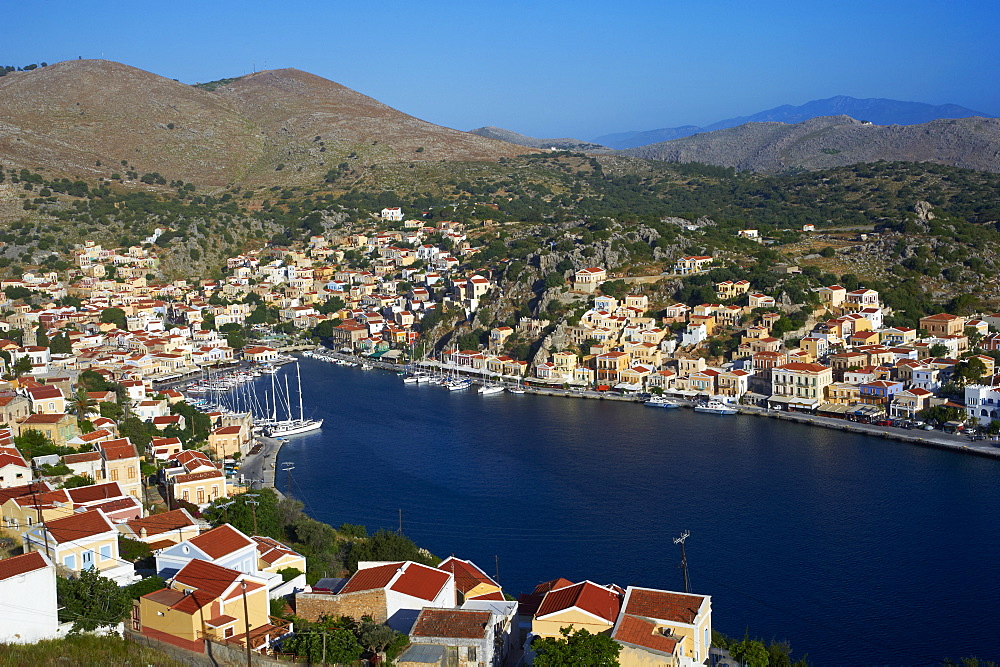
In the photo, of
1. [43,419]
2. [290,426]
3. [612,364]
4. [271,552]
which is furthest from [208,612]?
[612,364]

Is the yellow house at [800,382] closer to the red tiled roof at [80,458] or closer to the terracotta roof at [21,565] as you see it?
the red tiled roof at [80,458]

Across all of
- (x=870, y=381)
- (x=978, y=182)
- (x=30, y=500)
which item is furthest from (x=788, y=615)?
(x=978, y=182)

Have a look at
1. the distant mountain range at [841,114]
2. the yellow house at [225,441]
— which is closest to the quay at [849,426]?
the yellow house at [225,441]

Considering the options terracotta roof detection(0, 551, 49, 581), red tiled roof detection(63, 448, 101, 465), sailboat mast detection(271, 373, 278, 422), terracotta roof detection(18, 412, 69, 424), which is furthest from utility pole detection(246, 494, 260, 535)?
sailboat mast detection(271, 373, 278, 422)

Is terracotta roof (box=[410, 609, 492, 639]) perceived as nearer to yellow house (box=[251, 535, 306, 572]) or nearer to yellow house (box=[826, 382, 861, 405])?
yellow house (box=[251, 535, 306, 572])

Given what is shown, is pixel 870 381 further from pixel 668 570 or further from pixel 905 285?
pixel 668 570

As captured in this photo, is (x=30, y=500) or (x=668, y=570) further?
(x=668, y=570)

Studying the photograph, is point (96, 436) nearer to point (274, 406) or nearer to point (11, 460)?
point (11, 460)
